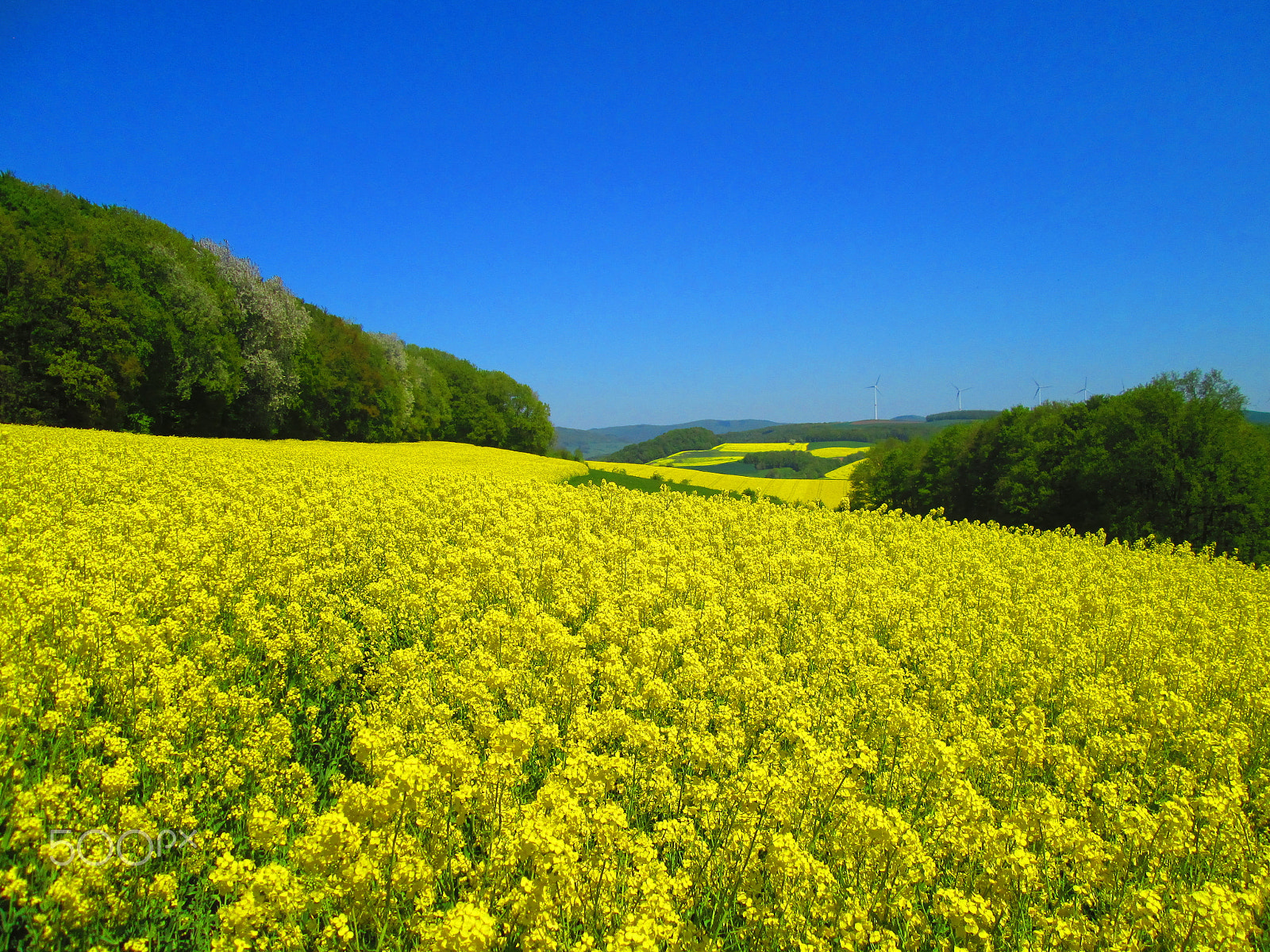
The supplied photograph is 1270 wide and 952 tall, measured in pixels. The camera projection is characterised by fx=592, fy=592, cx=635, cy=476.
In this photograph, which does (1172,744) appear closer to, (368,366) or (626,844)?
(626,844)

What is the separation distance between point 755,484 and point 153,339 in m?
41.7

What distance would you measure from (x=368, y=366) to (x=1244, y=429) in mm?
64059

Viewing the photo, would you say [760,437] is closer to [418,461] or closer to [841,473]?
[841,473]

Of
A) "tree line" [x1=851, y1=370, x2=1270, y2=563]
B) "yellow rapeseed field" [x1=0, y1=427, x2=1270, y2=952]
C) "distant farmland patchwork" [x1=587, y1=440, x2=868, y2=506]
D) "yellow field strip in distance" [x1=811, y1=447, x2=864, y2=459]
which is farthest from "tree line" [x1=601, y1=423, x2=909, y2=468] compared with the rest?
"yellow rapeseed field" [x1=0, y1=427, x2=1270, y2=952]

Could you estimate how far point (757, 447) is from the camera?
112312mm

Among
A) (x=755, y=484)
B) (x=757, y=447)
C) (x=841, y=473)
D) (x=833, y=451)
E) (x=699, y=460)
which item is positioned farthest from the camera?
(x=757, y=447)

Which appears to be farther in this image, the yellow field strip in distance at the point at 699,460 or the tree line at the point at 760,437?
the tree line at the point at 760,437

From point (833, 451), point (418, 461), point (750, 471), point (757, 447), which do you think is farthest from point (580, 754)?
point (757, 447)

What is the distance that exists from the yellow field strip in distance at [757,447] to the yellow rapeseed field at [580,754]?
9438 centimetres

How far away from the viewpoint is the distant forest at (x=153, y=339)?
31359 millimetres

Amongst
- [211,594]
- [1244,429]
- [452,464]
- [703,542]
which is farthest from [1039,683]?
[1244,429]

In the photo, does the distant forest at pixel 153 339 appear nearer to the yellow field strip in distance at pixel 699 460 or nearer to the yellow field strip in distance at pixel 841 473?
the yellow field strip in distance at pixel 699 460

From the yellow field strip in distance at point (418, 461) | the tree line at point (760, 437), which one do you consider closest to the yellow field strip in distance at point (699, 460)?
the tree line at point (760, 437)

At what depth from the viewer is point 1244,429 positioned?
1235 inches
